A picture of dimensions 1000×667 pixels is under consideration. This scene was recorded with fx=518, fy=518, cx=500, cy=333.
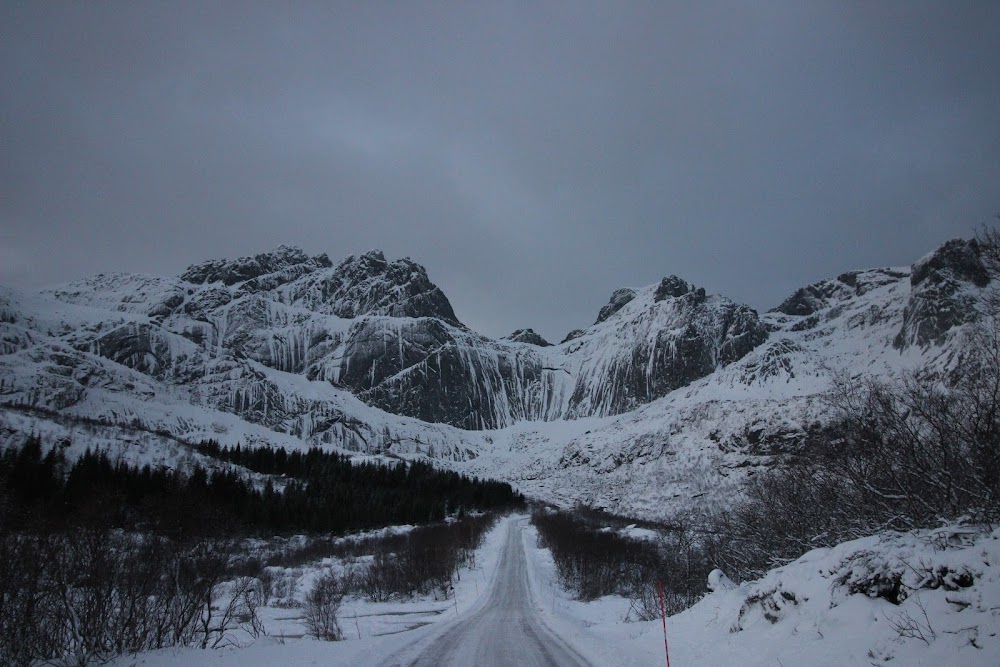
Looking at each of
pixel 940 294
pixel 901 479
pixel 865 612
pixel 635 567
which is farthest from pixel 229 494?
pixel 940 294

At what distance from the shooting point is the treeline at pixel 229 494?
69.9 feet

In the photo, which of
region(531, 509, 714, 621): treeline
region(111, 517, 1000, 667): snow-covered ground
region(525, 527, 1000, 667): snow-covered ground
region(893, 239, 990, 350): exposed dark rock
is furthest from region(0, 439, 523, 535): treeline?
region(893, 239, 990, 350): exposed dark rock

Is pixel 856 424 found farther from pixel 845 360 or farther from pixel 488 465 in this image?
pixel 488 465

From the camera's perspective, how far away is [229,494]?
62.3 m

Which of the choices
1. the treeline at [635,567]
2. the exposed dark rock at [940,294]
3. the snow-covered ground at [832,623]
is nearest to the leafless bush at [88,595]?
the snow-covered ground at [832,623]

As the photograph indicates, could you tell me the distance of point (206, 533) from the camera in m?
21.6

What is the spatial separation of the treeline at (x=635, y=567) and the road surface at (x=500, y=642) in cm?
478

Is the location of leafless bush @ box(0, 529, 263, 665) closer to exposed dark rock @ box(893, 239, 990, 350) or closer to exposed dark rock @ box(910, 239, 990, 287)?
exposed dark rock @ box(893, 239, 990, 350)

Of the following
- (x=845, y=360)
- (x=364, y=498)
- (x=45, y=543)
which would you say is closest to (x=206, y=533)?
(x=45, y=543)

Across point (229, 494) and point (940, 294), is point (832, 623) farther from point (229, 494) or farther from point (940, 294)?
point (940, 294)

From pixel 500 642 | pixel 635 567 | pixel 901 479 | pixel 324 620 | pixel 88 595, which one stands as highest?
pixel 901 479

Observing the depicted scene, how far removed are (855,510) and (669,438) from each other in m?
121

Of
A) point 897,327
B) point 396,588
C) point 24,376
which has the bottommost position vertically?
point 396,588

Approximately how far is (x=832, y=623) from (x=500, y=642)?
10057 millimetres
